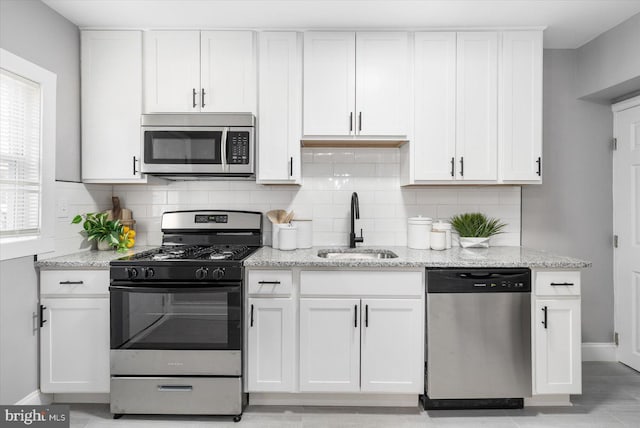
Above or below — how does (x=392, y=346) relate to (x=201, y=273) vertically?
below

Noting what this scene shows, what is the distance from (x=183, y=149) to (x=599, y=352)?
3517 mm

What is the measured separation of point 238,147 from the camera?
8.46ft

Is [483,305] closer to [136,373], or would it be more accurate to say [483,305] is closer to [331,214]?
[331,214]

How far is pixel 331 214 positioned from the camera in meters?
3.00

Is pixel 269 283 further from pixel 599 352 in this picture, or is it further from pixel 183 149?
pixel 599 352

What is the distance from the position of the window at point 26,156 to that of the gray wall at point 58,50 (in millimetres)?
97

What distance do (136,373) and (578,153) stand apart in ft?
11.5

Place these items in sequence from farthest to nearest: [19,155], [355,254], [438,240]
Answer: [355,254] < [438,240] < [19,155]

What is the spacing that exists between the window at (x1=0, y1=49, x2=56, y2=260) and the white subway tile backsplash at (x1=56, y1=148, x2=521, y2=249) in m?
0.70

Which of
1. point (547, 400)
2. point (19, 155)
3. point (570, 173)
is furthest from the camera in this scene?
point (570, 173)

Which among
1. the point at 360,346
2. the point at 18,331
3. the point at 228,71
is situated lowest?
the point at 360,346

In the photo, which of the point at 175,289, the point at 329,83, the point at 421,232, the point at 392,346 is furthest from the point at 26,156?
the point at 421,232

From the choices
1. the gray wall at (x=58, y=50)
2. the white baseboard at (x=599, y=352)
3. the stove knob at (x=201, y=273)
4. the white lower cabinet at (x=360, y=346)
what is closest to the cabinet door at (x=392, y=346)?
the white lower cabinet at (x=360, y=346)

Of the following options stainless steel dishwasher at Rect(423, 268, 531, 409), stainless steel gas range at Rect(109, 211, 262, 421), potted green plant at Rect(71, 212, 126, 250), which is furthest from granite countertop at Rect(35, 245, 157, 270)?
stainless steel dishwasher at Rect(423, 268, 531, 409)
